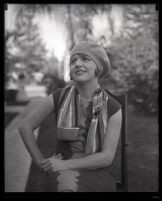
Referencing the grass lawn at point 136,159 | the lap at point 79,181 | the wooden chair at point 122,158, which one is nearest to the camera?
the lap at point 79,181

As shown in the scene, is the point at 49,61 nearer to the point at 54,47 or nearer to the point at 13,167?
the point at 54,47

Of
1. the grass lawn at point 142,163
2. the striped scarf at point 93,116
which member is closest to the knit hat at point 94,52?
the striped scarf at point 93,116

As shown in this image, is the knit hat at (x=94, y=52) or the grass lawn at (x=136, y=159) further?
the grass lawn at (x=136, y=159)

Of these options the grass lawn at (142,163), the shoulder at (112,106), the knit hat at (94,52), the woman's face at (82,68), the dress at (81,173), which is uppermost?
the knit hat at (94,52)

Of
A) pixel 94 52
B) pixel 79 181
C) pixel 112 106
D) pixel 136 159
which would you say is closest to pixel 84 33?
pixel 94 52

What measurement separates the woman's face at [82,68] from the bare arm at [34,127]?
0.74 ft

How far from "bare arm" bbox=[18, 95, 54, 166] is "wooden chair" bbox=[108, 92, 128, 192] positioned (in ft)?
1.40

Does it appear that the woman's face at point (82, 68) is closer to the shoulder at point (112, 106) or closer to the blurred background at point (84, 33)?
the shoulder at point (112, 106)

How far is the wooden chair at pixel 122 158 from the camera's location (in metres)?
2.13

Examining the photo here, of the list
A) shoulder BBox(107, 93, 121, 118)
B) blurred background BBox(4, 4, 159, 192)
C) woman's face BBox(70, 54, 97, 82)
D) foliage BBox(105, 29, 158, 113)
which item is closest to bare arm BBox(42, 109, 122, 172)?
shoulder BBox(107, 93, 121, 118)

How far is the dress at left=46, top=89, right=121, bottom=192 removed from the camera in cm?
186

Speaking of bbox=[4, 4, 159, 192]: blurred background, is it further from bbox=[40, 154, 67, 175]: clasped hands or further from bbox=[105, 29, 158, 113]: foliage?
bbox=[40, 154, 67, 175]: clasped hands

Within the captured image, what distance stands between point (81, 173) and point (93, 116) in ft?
1.09

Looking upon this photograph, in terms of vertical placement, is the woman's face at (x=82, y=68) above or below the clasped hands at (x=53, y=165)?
above
